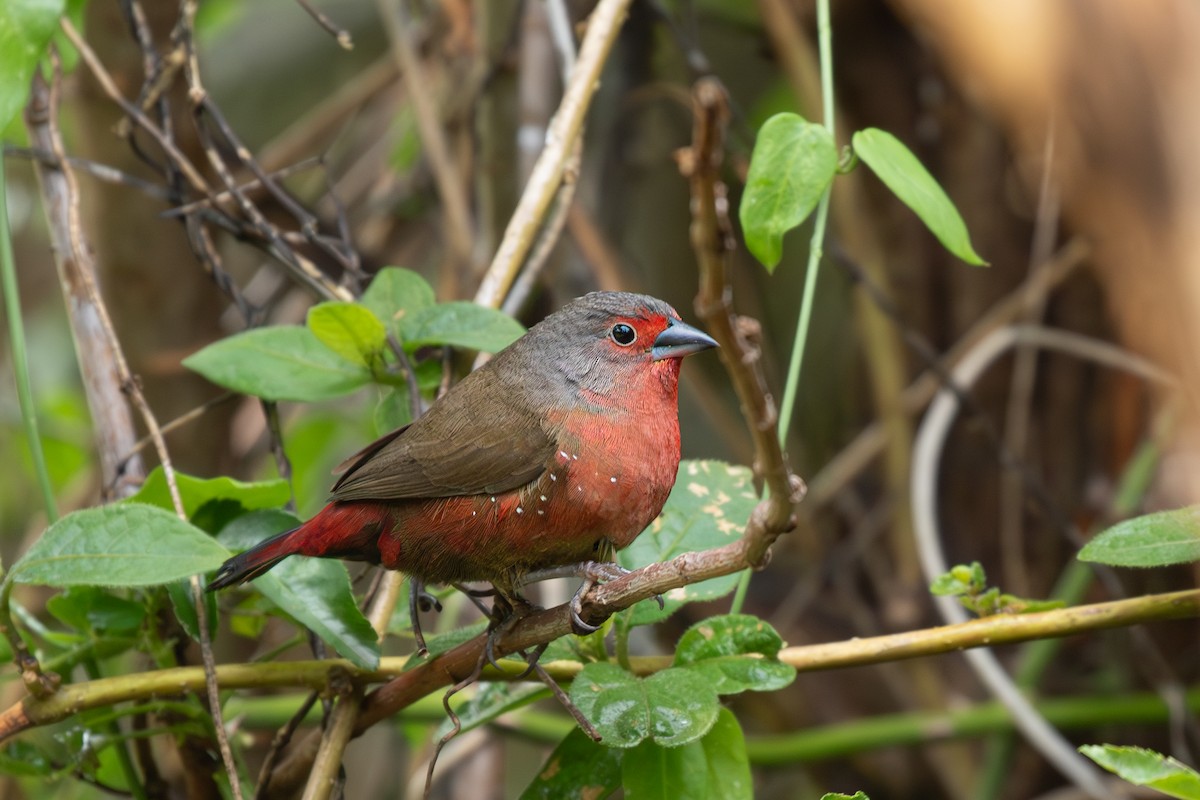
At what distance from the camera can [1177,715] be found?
2941 millimetres

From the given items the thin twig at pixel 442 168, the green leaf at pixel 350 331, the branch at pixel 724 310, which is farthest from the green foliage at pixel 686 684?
the thin twig at pixel 442 168

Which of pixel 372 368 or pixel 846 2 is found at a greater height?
pixel 846 2

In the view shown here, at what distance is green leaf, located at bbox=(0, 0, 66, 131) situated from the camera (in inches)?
68.2

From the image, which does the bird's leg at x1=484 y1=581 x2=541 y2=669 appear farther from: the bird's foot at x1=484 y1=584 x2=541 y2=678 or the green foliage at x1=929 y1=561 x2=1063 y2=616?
the green foliage at x1=929 y1=561 x2=1063 y2=616

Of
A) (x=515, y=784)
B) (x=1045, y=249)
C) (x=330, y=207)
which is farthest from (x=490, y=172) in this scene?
(x=515, y=784)

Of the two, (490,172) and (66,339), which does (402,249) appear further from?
(66,339)

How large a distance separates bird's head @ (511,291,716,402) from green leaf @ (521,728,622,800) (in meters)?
0.63

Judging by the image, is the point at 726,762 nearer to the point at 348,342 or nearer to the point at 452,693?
the point at 452,693

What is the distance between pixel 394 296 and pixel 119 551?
816mm

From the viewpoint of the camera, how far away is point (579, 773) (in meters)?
1.85

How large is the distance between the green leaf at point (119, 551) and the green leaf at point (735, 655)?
27.4 inches

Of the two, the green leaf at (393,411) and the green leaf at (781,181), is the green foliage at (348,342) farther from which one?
the green leaf at (781,181)

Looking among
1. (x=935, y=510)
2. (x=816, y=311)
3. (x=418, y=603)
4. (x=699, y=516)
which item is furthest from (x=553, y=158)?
(x=816, y=311)

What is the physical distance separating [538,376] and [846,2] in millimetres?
2193
